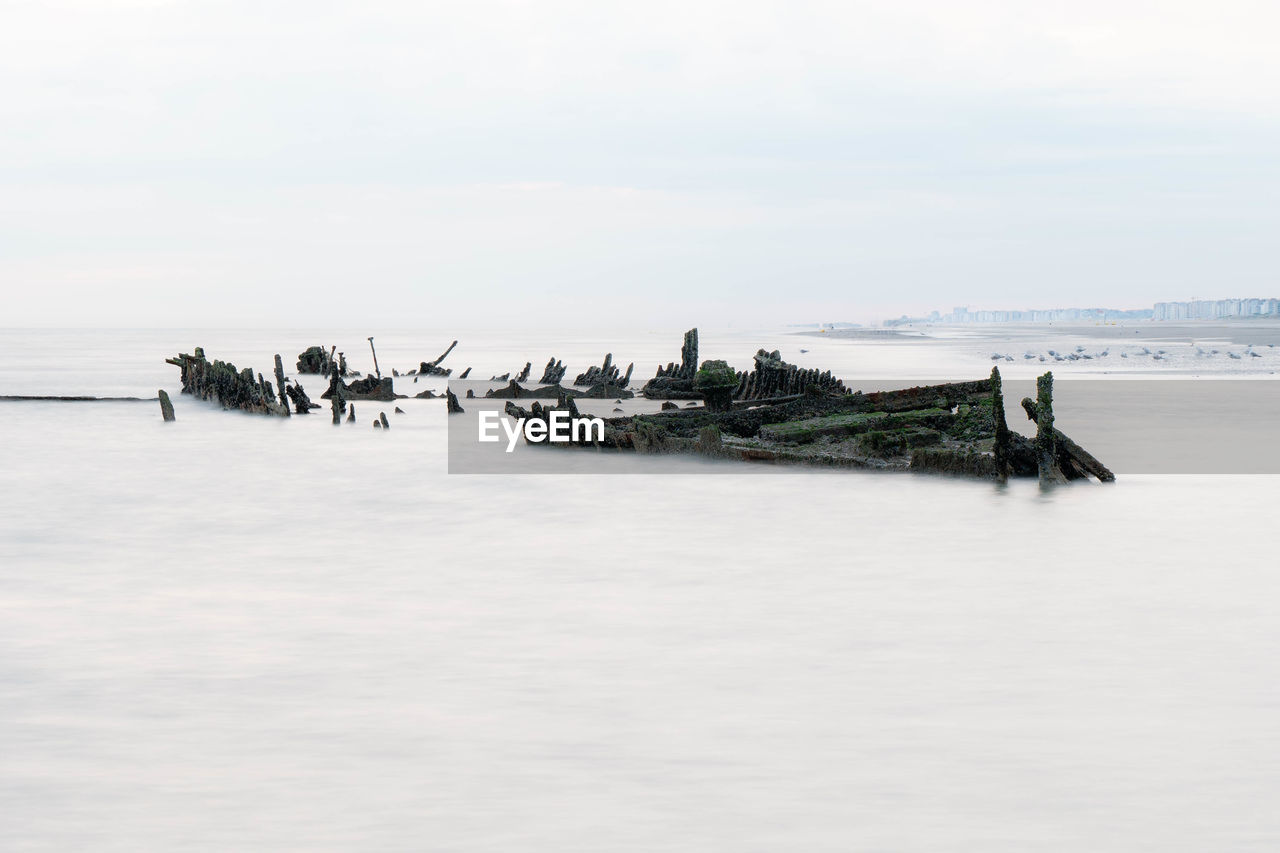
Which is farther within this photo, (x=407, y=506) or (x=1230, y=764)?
(x=407, y=506)

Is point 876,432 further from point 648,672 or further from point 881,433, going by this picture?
point 648,672

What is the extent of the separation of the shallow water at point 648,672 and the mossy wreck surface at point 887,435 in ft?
2.33

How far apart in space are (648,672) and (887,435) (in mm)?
10234

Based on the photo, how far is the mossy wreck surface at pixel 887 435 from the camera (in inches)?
603

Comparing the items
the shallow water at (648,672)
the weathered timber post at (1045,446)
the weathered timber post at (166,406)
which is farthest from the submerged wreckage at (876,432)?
the weathered timber post at (166,406)

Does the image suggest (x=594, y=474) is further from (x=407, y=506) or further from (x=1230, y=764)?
(x=1230, y=764)

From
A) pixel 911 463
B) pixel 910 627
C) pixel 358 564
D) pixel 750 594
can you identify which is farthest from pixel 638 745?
pixel 911 463

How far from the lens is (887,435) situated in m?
16.9

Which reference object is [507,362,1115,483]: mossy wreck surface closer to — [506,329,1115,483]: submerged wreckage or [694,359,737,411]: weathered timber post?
[506,329,1115,483]: submerged wreckage

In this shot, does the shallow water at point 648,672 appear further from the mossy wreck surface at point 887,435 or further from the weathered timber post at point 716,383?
the weathered timber post at point 716,383

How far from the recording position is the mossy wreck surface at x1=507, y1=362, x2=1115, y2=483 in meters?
15.3

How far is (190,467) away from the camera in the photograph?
62.1ft

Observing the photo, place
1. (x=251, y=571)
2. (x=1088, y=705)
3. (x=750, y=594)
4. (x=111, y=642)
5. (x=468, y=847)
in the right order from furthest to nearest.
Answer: (x=251, y=571) < (x=750, y=594) < (x=111, y=642) < (x=1088, y=705) < (x=468, y=847)

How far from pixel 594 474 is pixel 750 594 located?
25.3ft
